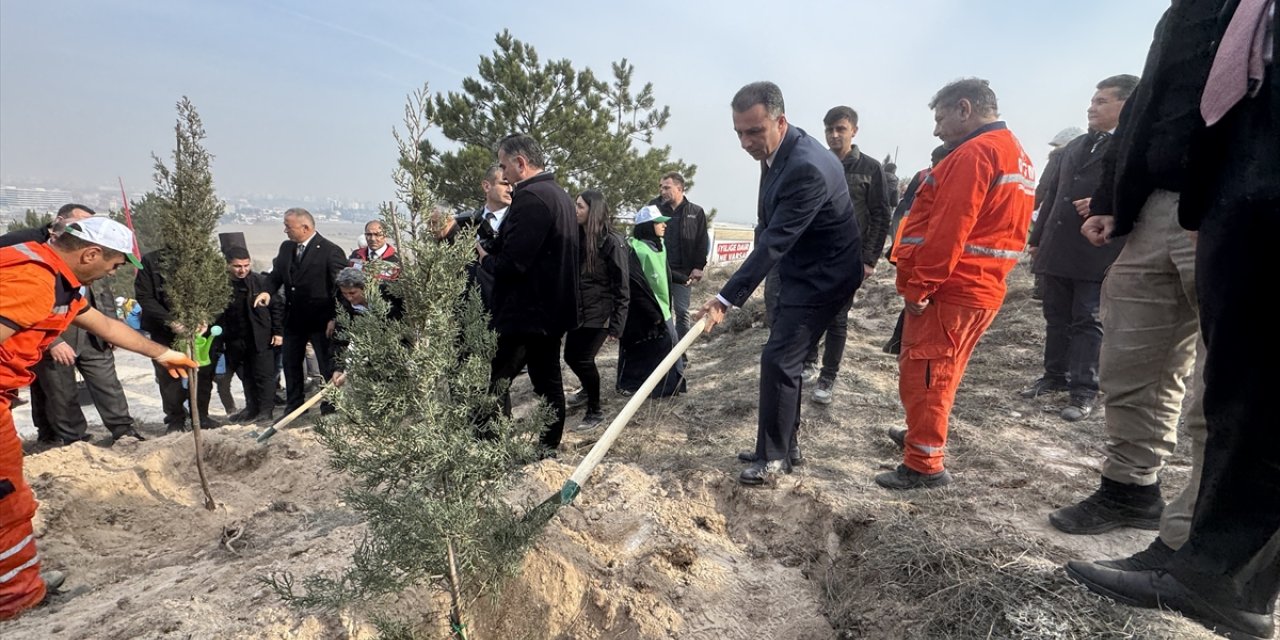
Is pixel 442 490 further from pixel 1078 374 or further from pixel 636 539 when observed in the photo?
pixel 1078 374

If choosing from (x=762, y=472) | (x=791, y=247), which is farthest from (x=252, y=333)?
(x=791, y=247)

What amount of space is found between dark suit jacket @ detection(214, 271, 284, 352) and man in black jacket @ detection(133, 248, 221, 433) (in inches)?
18.8

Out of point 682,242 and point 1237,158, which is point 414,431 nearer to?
point 1237,158

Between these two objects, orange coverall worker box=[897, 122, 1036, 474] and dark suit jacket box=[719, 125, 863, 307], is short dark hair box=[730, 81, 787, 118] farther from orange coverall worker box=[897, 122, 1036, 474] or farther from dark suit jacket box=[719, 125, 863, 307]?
orange coverall worker box=[897, 122, 1036, 474]

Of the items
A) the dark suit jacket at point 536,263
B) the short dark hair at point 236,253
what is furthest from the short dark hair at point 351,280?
the dark suit jacket at point 536,263

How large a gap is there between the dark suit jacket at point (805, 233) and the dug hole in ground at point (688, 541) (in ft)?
3.67

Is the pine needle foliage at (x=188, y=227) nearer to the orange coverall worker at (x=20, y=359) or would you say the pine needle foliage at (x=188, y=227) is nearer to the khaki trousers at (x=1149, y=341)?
the orange coverall worker at (x=20, y=359)

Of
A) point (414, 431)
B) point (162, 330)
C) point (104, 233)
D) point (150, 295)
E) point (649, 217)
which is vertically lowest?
point (162, 330)

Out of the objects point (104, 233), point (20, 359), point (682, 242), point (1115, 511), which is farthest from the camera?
point (682, 242)

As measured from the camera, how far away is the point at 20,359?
2.93 m

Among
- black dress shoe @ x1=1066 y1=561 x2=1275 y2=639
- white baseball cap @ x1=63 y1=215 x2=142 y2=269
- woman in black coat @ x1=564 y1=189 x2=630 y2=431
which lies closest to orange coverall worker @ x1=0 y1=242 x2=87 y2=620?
white baseball cap @ x1=63 y1=215 x2=142 y2=269

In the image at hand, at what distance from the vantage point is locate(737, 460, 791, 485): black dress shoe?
10.5 ft

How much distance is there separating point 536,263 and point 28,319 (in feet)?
8.21

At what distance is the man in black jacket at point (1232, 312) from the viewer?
1569mm
